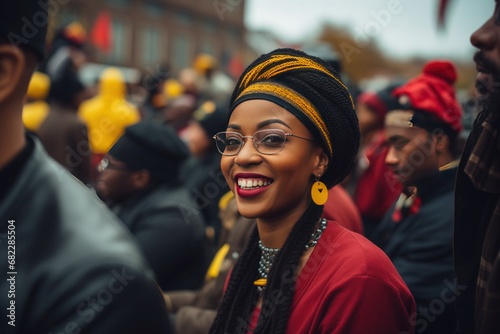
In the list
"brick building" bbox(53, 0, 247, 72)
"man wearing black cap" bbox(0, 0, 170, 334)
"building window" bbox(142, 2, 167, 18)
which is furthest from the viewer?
"building window" bbox(142, 2, 167, 18)

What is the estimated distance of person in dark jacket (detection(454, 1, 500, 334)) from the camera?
181cm

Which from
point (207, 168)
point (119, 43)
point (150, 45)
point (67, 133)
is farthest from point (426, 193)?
point (150, 45)

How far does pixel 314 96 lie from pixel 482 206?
2.29ft

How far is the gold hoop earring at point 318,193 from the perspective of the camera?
Result: 2395 millimetres

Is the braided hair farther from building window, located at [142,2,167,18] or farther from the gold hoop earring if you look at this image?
building window, located at [142,2,167,18]

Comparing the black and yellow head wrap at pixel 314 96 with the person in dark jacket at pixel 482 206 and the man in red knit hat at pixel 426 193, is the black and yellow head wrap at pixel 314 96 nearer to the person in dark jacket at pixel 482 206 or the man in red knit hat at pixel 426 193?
the person in dark jacket at pixel 482 206

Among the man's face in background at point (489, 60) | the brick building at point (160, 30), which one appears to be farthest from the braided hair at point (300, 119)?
the brick building at point (160, 30)

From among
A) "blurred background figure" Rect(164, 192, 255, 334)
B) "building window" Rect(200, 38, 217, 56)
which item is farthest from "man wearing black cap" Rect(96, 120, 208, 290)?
"building window" Rect(200, 38, 217, 56)

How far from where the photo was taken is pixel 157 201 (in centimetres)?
426

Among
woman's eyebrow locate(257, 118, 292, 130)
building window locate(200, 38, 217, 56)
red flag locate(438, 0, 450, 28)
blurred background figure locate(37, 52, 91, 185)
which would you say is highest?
woman's eyebrow locate(257, 118, 292, 130)

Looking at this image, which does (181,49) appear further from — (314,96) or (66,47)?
(314,96)

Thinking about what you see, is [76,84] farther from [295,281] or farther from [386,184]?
[295,281]

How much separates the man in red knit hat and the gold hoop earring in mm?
813

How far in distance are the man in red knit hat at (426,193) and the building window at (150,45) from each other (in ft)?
115
